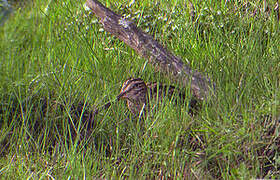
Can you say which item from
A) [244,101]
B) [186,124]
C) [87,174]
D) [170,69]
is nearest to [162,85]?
[170,69]

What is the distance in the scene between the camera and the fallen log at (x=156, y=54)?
2.69 m

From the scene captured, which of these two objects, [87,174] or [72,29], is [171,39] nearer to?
[72,29]

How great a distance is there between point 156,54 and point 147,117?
0.66 meters

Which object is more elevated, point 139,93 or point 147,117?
point 139,93

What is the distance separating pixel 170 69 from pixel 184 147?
2.62 feet

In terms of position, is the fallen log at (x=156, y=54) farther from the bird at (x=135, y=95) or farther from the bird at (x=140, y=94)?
the bird at (x=135, y=95)

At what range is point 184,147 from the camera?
2.27 metres

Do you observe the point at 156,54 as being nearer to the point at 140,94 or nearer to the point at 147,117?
the point at 140,94

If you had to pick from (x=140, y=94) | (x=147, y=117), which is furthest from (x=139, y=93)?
(x=147, y=117)

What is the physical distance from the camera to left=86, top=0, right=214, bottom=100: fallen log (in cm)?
269

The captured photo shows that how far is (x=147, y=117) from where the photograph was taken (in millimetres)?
2504

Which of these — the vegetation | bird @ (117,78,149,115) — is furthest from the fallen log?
bird @ (117,78,149,115)

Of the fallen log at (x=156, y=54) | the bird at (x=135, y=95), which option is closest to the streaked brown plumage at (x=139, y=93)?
the bird at (x=135, y=95)

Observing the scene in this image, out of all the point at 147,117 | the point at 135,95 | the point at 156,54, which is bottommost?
the point at 147,117
